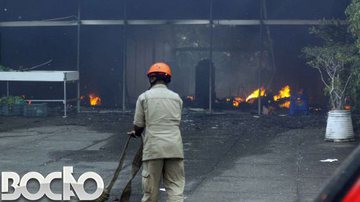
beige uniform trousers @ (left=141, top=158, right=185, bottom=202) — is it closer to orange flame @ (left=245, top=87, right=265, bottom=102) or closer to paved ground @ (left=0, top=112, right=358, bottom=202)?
paved ground @ (left=0, top=112, right=358, bottom=202)

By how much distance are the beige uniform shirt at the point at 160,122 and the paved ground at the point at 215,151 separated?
1680 mm

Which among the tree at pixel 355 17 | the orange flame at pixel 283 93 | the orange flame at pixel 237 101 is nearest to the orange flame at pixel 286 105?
the orange flame at pixel 283 93

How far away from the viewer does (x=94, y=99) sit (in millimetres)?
19531

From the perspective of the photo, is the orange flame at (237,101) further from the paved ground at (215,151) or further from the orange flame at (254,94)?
the paved ground at (215,151)

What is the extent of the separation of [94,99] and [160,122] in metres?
13.8

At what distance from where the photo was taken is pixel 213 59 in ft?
63.7

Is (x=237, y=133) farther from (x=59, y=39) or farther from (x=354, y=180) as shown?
(x=354, y=180)

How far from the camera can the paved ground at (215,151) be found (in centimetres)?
821

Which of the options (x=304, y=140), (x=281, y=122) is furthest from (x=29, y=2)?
(x=304, y=140)

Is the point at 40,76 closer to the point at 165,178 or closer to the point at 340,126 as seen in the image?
the point at 340,126

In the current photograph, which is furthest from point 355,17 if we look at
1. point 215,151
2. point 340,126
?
point 215,151

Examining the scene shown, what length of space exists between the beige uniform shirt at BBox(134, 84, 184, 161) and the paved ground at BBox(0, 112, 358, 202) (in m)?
1.68

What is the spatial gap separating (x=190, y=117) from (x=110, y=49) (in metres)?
4.04

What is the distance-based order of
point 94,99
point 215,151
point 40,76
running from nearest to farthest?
1. point 215,151
2. point 40,76
3. point 94,99
